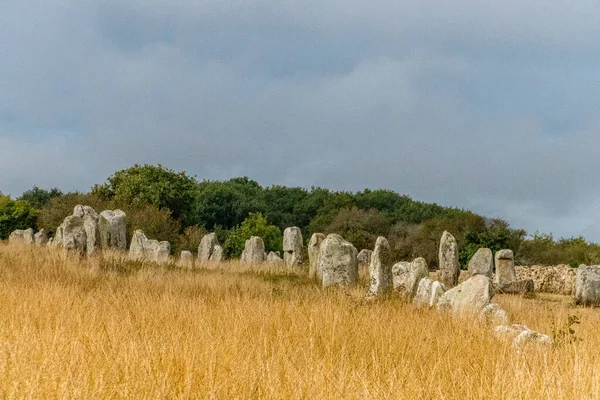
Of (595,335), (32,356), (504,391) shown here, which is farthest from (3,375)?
(595,335)

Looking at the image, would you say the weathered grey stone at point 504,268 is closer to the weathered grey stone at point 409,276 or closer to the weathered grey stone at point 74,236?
the weathered grey stone at point 409,276

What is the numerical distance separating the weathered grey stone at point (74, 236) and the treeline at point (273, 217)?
44.4ft

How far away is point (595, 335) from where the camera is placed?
8.77 meters

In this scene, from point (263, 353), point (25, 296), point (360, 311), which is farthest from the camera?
point (25, 296)

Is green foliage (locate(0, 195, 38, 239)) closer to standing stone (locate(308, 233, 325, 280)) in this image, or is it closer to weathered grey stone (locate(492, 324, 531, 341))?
standing stone (locate(308, 233, 325, 280))

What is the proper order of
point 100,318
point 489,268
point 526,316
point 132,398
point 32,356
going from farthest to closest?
1. point 489,268
2. point 526,316
3. point 100,318
4. point 32,356
5. point 132,398

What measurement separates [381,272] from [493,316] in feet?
12.3

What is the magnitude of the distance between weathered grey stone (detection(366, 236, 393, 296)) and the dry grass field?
1726mm

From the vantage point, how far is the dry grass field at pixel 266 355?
4555 mm

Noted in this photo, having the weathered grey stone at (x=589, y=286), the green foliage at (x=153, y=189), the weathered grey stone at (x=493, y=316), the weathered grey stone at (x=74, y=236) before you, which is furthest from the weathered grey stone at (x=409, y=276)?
the green foliage at (x=153, y=189)

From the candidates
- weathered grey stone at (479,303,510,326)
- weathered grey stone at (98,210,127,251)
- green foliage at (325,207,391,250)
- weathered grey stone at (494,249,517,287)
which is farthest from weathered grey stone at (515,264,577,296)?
green foliage at (325,207,391,250)

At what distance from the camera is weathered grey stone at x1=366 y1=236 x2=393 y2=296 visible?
1227 cm

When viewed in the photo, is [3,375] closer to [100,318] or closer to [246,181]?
[100,318]

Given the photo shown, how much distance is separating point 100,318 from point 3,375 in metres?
3.01
